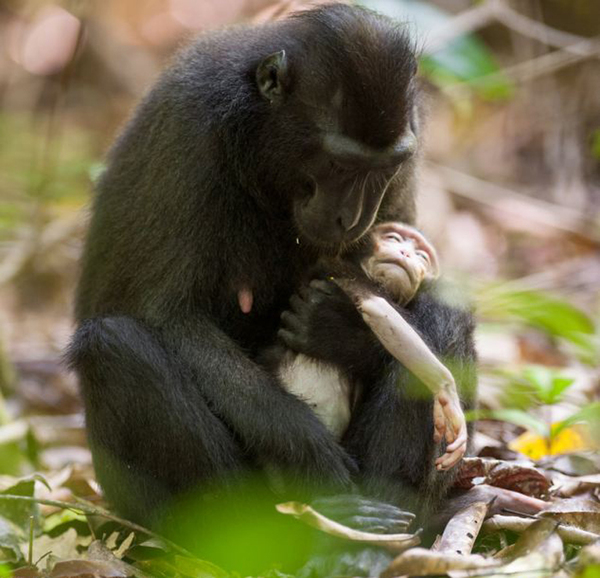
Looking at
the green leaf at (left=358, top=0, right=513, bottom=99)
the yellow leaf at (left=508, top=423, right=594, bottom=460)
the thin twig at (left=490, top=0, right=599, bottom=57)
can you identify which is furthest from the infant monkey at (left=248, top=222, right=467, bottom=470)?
the thin twig at (left=490, top=0, right=599, bottom=57)

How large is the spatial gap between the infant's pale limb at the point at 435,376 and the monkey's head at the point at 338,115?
0.66m

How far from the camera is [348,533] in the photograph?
186 inches

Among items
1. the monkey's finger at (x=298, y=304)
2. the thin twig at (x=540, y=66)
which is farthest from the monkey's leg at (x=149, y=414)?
the thin twig at (x=540, y=66)

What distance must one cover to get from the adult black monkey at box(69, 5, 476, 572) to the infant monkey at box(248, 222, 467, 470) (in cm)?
20

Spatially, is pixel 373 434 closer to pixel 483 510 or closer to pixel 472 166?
pixel 483 510

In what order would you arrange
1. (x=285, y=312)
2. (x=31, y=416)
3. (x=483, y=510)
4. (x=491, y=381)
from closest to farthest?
(x=483, y=510) < (x=285, y=312) < (x=491, y=381) < (x=31, y=416)

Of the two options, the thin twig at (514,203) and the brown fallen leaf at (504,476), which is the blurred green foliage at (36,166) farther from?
the brown fallen leaf at (504,476)

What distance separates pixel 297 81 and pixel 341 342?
1367 millimetres

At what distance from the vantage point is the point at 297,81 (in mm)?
5453

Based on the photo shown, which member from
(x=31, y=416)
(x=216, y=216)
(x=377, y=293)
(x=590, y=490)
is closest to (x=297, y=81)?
(x=216, y=216)

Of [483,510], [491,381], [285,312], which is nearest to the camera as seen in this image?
[483,510]

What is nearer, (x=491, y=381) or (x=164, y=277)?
(x=164, y=277)

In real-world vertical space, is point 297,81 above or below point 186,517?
above

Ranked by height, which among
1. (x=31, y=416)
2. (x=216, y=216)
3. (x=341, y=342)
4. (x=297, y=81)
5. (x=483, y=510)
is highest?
(x=297, y=81)
